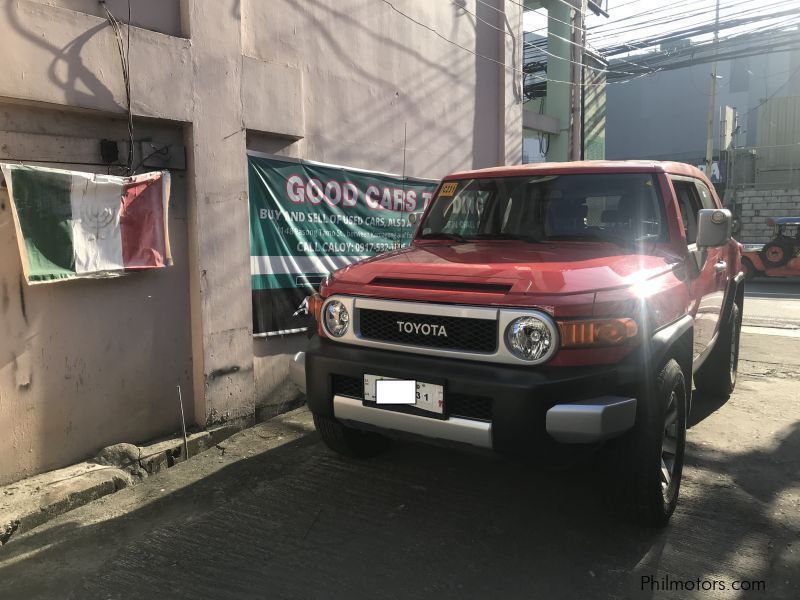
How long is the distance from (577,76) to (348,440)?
368 inches

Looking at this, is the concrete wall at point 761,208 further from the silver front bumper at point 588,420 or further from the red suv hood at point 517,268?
the silver front bumper at point 588,420

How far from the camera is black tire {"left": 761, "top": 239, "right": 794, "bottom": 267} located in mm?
16828

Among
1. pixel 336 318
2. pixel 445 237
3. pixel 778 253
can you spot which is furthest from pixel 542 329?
pixel 778 253

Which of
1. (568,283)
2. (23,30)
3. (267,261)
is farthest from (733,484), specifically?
(23,30)

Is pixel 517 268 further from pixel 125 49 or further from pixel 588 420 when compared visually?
pixel 125 49

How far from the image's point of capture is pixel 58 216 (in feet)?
12.1

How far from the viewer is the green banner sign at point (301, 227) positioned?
5.04 meters

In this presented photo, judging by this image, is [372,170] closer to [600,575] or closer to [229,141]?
[229,141]

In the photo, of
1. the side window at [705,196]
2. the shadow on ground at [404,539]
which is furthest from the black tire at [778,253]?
the shadow on ground at [404,539]

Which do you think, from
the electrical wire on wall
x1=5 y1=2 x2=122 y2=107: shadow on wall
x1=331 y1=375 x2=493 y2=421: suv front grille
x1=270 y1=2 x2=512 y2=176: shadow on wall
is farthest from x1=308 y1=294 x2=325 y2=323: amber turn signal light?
x1=270 y1=2 x2=512 y2=176: shadow on wall

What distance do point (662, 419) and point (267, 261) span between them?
11.1 feet

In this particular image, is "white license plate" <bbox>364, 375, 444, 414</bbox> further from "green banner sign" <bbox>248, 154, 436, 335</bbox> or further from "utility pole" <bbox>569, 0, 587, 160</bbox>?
"utility pole" <bbox>569, 0, 587, 160</bbox>

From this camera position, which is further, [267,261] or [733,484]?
[267,261]

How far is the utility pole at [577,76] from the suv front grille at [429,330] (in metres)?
9.22
